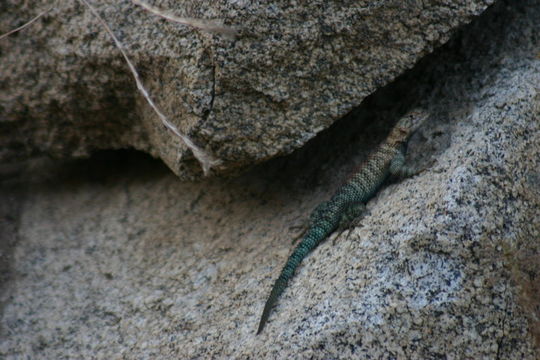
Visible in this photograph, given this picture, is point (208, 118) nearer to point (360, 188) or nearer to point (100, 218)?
point (360, 188)

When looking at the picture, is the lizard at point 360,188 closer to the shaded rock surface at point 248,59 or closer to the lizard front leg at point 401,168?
the lizard front leg at point 401,168

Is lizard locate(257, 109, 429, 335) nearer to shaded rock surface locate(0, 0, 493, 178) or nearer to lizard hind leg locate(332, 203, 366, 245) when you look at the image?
lizard hind leg locate(332, 203, 366, 245)

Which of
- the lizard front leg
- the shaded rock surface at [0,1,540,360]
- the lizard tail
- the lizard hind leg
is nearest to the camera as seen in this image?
the shaded rock surface at [0,1,540,360]

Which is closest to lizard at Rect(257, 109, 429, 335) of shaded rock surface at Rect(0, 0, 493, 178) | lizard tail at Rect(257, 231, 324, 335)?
lizard tail at Rect(257, 231, 324, 335)

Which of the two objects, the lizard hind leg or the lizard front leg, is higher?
the lizard front leg

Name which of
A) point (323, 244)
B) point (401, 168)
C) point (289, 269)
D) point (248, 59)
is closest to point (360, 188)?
point (401, 168)

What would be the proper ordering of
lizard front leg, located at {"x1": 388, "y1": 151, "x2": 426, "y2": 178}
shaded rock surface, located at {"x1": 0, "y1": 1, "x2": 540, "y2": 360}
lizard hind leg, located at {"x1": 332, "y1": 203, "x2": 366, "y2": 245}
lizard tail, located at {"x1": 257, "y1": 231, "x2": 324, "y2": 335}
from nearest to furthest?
shaded rock surface, located at {"x1": 0, "y1": 1, "x2": 540, "y2": 360} → lizard tail, located at {"x1": 257, "y1": 231, "x2": 324, "y2": 335} → lizard hind leg, located at {"x1": 332, "y1": 203, "x2": 366, "y2": 245} → lizard front leg, located at {"x1": 388, "y1": 151, "x2": 426, "y2": 178}

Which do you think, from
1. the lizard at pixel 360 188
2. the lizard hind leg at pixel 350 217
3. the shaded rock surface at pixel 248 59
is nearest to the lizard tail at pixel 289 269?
the lizard at pixel 360 188
